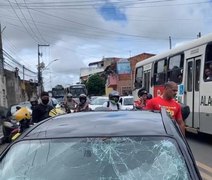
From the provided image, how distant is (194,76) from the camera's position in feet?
50.9

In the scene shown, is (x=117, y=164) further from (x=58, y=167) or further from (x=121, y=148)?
(x=58, y=167)

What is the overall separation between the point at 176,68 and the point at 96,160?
1374 cm

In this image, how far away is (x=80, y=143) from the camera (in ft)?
13.0

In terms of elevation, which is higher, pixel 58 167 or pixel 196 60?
pixel 196 60

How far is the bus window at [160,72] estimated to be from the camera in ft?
62.2

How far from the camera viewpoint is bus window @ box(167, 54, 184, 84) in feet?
55.2

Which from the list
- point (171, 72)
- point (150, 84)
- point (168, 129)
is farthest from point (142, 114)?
point (150, 84)

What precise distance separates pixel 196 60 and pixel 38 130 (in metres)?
11.7

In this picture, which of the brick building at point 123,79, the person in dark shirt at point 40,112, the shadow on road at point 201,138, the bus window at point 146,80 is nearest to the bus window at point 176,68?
the shadow on road at point 201,138

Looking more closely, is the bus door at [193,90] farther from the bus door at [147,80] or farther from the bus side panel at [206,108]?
the bus door at [147,80]

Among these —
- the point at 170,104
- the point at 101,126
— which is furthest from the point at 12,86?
the point at 101,126

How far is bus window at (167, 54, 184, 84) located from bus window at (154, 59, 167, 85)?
63cm

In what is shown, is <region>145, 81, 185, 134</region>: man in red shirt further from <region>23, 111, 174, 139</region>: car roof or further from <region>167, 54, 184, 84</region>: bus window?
<region>167, 54, 184, 84</region>: bus window

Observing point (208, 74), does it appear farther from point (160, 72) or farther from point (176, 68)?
point (160, 72)
